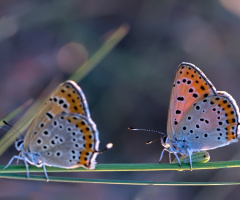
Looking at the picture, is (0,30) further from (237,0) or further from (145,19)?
(237,0)

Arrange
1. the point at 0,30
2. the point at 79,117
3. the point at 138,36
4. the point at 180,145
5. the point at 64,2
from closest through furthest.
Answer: the point at 79,117
the point at 180,145
the point at 0,30
the point at 64,2
the point at 138,36

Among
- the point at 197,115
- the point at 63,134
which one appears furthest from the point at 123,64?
the point at 63,134

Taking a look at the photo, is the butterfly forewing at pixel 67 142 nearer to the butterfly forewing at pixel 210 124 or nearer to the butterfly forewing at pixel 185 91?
the butterfly forewing at pixel 185 91

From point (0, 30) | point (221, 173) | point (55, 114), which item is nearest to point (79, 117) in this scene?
point (55, 114)

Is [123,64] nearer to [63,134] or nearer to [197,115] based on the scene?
[197,115]

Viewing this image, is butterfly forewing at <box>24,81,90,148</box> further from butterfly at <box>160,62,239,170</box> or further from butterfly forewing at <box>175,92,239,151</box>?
butterfly forewing at <box>175,92,239,151</box>

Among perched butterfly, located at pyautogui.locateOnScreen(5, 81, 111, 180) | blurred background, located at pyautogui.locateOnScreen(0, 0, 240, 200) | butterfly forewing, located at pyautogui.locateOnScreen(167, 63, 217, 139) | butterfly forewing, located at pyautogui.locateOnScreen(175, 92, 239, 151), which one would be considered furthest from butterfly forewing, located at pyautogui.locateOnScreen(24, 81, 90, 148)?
blurred background, located at pyautogui.locateOnScreen(0, 0, 240, 200)
